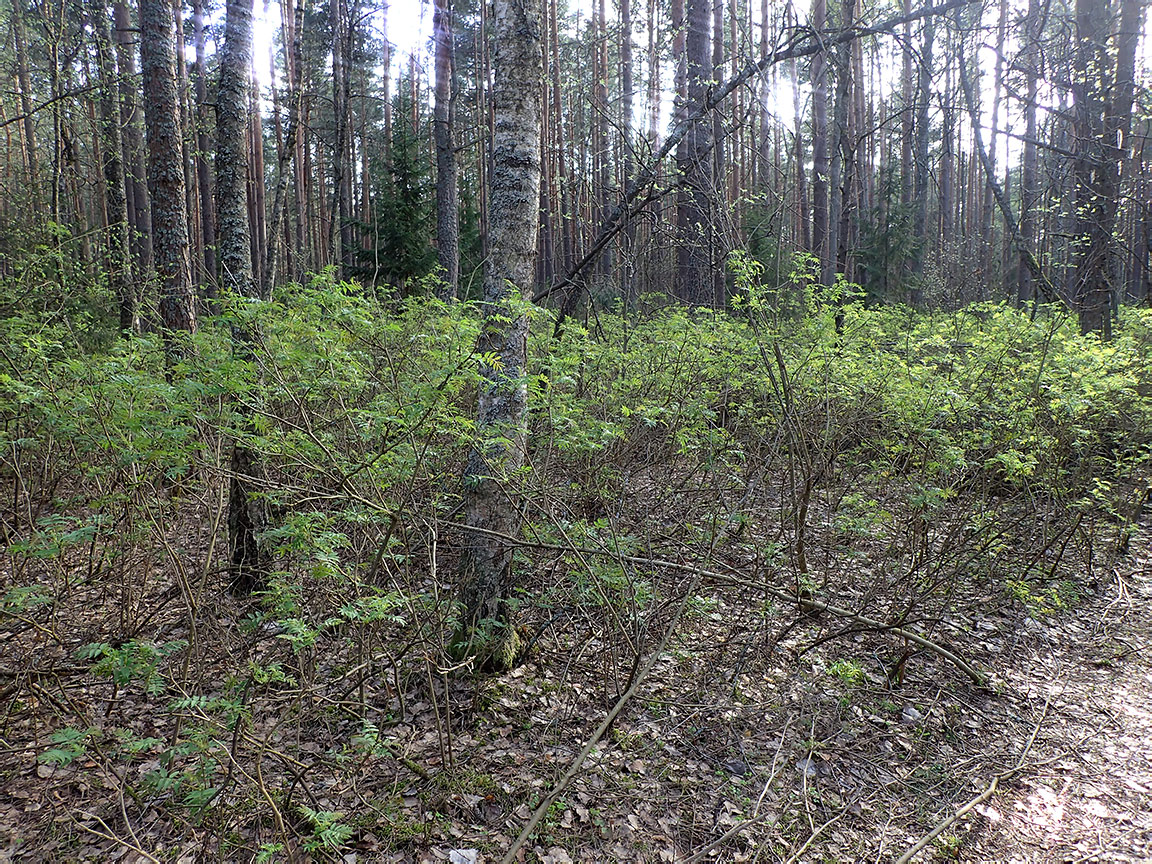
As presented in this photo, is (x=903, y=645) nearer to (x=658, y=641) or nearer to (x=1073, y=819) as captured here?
(x=1073, y=819)

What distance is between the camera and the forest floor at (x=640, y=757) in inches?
105

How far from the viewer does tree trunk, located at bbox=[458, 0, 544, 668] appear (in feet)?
11.7

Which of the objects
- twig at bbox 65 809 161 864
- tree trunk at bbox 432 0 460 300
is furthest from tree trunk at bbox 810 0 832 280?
twig at bbox 65 809 161 864

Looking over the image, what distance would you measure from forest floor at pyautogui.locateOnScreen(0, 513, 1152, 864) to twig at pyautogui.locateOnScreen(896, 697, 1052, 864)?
0.02 meters

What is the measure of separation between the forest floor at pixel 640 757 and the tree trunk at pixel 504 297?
48 centimetres

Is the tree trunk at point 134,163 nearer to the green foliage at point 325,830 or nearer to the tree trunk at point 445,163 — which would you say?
the tree trunk at point 445,163

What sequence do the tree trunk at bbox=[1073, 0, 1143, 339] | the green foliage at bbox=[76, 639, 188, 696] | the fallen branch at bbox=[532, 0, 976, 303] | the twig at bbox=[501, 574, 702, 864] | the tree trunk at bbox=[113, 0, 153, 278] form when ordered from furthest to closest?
the tree trunk at bbox=[113, 0, 153, 278] < the tree trunk at bbox=[1073, 0, 1143, 339] < the fallen branch at bbox=[532, 0, 976, 303] < the green foliage at bbox=[76, 639, 188, 696] < the twig at bbox=[501, 574, 702, 864]

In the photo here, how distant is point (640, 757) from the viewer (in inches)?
130

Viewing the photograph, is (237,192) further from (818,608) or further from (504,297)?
(818,608)

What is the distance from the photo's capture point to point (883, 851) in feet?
9.20

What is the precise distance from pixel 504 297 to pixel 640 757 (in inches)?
102

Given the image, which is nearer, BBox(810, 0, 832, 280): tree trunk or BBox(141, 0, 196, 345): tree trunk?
BBox(141, 0, 196, 345): tree trunk

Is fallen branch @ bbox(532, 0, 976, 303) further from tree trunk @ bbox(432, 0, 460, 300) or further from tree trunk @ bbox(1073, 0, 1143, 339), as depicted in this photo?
tree trunk @ bbox(432, 0, 460, 300)

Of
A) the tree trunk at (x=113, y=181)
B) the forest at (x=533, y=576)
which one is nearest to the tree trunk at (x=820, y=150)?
the forest at (x=533, y=576)
